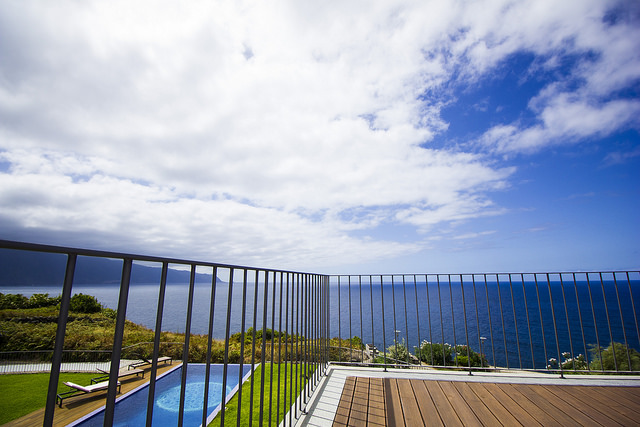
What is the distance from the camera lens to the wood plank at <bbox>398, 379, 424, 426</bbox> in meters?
2.21

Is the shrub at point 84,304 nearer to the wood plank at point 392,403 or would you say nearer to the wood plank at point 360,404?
the wood plank at point 360,404

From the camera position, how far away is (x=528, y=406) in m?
2.46

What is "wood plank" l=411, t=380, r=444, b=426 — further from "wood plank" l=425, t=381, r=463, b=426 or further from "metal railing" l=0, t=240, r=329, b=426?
"metal railing" l=0, t=240, r=329, b=426

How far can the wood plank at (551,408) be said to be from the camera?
7.24 ft

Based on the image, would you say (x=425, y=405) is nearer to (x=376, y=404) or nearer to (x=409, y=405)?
(x=409, y=405)

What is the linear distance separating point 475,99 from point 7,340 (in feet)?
49.9

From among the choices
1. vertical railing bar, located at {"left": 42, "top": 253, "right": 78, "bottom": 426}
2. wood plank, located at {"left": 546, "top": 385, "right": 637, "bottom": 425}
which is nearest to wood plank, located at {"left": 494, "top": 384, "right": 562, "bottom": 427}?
wood plank, located at {"left": 546, "top": 385, "right": 637, "bottom": 425}

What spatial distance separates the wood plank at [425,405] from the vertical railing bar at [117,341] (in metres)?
2.29

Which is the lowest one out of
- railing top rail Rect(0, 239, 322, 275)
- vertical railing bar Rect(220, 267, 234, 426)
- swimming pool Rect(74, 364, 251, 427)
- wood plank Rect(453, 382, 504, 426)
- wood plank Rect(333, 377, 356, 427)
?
swimming pool Rect(74, 364, 251, 427)

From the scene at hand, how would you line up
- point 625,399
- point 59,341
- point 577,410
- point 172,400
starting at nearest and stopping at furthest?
point 59,341
point 577,410
point 625,399
point 172,400

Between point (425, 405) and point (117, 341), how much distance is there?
106 inches

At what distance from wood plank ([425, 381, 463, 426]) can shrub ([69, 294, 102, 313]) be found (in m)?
2.57

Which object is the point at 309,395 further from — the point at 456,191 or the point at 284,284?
the point at 456,191

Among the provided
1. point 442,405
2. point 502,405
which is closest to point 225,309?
point 442,405
